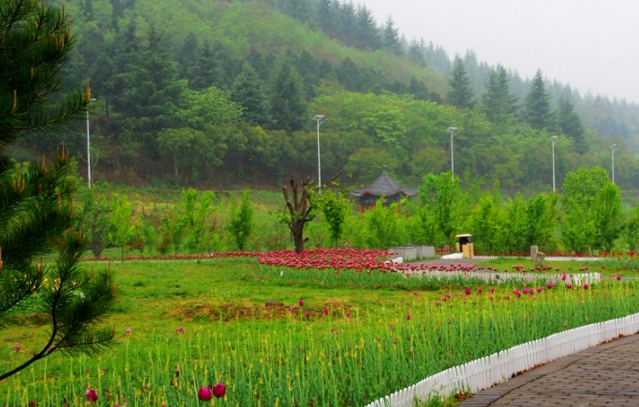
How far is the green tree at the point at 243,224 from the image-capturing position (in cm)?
2944

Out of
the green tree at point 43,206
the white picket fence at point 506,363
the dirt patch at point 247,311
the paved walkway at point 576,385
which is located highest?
the green tree at point 43,206

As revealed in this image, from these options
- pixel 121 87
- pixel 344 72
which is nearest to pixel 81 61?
pixel 121 87

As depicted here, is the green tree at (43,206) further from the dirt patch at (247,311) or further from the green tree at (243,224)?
the green tree at (243,224)

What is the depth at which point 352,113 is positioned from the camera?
2522 inches

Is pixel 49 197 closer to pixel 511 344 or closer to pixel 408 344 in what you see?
pixel 408 344

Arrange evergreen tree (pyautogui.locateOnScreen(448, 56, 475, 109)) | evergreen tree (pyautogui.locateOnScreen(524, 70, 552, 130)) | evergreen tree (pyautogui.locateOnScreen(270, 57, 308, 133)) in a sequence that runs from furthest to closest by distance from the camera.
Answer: evergreen tree (pyautogui.locateOnScreen(524, 70, 552, 130)) → evergreen tree (pyautogui.locateOnScreen(448, 56, 475, 109)) → evergreen tree (pyautogui.locateOnScreen(270, 57, 308, 133))

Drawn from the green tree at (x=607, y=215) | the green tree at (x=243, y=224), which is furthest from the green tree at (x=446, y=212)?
the green tree at (x=243, y=224)

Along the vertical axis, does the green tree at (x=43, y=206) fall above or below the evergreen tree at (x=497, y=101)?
below

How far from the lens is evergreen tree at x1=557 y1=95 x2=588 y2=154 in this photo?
264ft

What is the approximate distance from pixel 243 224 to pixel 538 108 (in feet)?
197

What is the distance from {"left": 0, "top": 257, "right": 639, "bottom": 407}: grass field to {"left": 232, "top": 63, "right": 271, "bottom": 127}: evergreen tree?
39.3 meters

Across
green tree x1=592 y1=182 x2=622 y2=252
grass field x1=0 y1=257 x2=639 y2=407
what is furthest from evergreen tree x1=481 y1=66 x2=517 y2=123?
grass field x1=0 y1=257 x2=639 y2=407

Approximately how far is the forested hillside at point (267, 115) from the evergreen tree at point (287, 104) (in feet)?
0.34

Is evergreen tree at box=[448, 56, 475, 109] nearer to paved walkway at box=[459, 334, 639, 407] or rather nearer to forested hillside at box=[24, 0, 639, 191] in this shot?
forested hillside at box=[24, 0, 639, 191]
